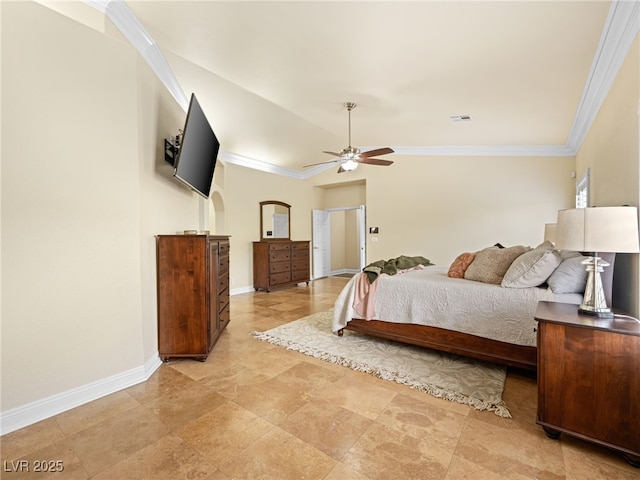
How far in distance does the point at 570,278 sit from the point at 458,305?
31.8 inches

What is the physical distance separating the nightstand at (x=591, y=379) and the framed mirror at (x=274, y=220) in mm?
5654

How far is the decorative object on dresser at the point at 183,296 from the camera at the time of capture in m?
2.70

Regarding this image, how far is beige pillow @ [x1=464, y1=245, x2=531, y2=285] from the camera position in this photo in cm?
262

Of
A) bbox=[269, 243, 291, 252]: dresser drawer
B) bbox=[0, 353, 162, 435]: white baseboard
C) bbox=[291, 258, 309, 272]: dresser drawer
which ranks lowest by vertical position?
bbox=[0, 353, 162, 435]: white baseboard

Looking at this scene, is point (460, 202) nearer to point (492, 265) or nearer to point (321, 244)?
point (492, 265)

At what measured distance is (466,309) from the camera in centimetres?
254

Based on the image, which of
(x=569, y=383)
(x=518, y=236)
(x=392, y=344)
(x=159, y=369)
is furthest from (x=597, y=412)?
(x=518, y=236)

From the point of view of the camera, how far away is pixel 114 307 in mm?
2246

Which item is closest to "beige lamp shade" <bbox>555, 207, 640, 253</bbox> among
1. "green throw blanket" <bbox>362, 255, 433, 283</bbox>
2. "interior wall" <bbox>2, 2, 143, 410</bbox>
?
"green throw blanket" <bbox>362, 255, 433, 283</bbox>

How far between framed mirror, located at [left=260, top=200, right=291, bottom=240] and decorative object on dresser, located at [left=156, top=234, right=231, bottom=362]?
13.0 feet

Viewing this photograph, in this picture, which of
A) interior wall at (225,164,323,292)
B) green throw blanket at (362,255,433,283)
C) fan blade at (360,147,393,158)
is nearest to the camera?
green throw blanket at (362,255,433,283)

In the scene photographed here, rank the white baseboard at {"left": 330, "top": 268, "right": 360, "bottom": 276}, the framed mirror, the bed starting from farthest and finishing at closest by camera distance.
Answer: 1. the white baseboard at {"left": 330, "top": 268, "right": 360, "bottom": 276}
2. the framed mirror
3. the bed

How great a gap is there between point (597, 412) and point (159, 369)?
304cm

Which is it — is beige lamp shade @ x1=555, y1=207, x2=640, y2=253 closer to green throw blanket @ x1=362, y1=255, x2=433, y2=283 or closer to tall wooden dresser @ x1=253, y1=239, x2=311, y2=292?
green throw blanket @ x1=362, y1=255, x2=433, y2=283
